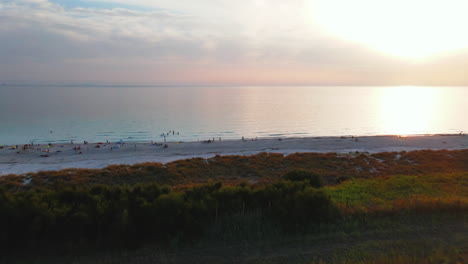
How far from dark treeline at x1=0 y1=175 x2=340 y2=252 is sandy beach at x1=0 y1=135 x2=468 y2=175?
58.8 ft

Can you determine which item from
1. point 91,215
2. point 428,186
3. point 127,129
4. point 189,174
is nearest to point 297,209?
point 91,215

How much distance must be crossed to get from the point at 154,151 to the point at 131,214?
2668 cm

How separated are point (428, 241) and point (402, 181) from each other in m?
5.93

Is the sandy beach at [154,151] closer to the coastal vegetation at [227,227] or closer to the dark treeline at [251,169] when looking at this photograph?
the dark treeline at [251,169]

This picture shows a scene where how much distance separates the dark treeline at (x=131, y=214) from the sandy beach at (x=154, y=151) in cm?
1792

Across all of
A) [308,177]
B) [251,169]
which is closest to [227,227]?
[308,177]

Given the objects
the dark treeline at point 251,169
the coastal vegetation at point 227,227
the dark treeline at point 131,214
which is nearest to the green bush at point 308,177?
the coastal vegetation at point 227,227

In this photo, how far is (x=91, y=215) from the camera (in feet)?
17.9

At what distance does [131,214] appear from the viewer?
561cm

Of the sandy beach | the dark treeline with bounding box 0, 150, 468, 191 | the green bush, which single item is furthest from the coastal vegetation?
the sandy beach

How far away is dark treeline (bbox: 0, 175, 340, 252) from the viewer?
205 inches

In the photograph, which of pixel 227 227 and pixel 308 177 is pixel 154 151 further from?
pixel 227 227

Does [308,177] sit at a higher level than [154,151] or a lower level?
higher

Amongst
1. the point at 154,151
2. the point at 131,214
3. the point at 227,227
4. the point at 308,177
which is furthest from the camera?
the point at 154,151
